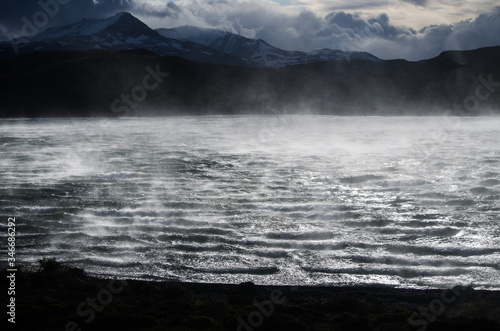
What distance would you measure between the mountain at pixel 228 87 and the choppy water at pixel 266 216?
2788 inches

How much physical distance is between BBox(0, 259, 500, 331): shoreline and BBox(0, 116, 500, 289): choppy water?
2.83 ft

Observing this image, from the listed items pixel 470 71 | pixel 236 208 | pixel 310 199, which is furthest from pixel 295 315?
pixel 470 71

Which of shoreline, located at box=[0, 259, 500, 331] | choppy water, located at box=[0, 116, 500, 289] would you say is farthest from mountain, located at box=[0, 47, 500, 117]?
shoreline, located at box=[0, 259, 500, 331]

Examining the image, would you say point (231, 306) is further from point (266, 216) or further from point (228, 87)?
point (228, 87)

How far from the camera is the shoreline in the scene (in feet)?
26.5

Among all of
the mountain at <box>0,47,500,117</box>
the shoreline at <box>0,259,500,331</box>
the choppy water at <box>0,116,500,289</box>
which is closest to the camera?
the shoreline at <box>0,259,500,331</box>

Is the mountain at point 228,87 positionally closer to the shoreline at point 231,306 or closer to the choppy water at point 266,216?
the choppy water at point 266,216

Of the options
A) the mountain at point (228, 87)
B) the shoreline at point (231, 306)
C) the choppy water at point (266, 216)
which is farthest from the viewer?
the mountain at point (228, 87)

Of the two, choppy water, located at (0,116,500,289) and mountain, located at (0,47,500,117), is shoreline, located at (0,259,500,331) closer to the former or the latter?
choppy water, located at (0,116,500,289)

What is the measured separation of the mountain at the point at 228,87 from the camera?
99.4 meters

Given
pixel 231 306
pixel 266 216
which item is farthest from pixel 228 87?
pixel 231 306

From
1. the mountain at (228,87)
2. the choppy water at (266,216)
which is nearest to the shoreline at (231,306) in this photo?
the choppy water at (266,216)

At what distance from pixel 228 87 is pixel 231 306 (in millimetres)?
112426

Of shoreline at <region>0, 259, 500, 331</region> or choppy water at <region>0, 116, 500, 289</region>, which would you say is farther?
choppy water at <region>0, 116, 500, 289</region>
